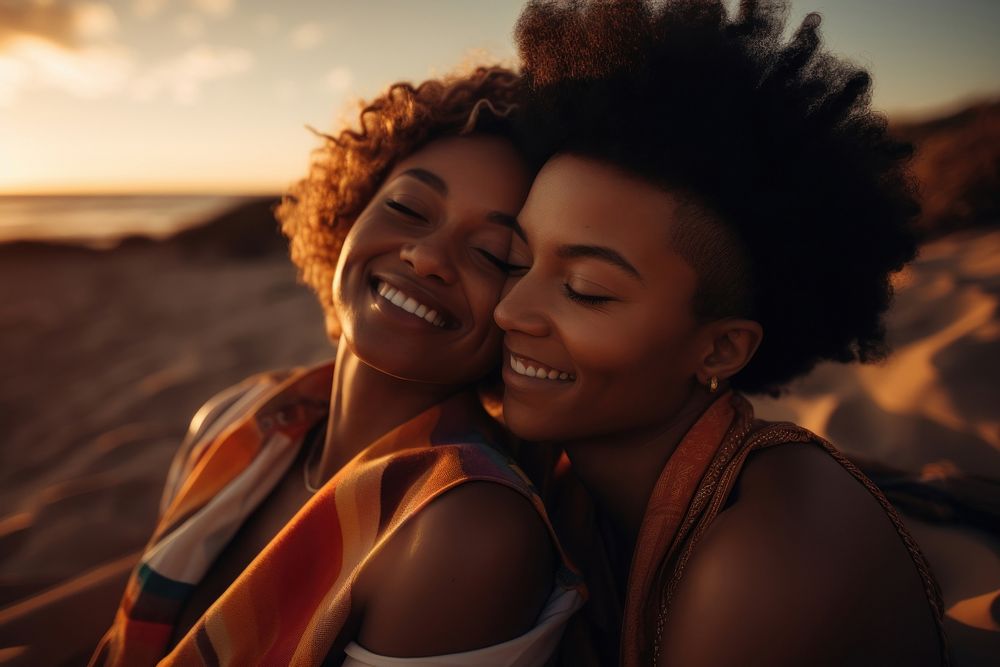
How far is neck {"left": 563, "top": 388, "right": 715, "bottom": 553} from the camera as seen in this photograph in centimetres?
186

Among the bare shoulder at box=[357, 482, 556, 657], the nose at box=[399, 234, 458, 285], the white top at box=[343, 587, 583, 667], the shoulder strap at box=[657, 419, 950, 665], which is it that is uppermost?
the nose at box=[399, 234, 458, 285]

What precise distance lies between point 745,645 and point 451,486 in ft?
2.21

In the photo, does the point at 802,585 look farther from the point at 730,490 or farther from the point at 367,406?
the point at 367,406

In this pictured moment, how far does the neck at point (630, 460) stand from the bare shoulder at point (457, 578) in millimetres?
486

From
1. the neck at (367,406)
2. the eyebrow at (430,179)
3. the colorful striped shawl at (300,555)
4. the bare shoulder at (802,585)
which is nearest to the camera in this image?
the bare shoulder at (802,585)

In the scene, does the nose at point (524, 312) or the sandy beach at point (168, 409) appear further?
the sandy beach at point (168, 409)

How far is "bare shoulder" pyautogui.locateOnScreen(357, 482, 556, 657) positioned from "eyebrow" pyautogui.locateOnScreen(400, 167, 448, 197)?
966 millimetres

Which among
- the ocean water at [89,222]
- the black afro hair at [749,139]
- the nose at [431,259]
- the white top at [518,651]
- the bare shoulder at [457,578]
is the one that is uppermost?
the black afro hair at [749,139]

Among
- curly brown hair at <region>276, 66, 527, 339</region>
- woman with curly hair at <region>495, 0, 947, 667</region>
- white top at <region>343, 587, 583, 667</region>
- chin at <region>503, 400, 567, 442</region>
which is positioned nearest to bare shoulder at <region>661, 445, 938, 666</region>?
woman with curly hair at <region>495, 0, 947, 667</region>

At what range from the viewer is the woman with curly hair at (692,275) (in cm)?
150

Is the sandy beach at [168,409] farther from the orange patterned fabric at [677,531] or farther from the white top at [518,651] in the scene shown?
the white top at [518,651]

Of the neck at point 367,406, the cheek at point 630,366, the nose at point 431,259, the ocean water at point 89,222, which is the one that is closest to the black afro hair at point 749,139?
the cheek at point 630,366

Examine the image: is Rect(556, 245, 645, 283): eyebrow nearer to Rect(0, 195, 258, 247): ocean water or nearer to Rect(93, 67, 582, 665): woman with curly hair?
Rect(93, 67, 582, 665): woman with curly hair

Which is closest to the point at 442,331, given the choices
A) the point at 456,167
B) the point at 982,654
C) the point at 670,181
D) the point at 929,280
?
the point at 456,167
